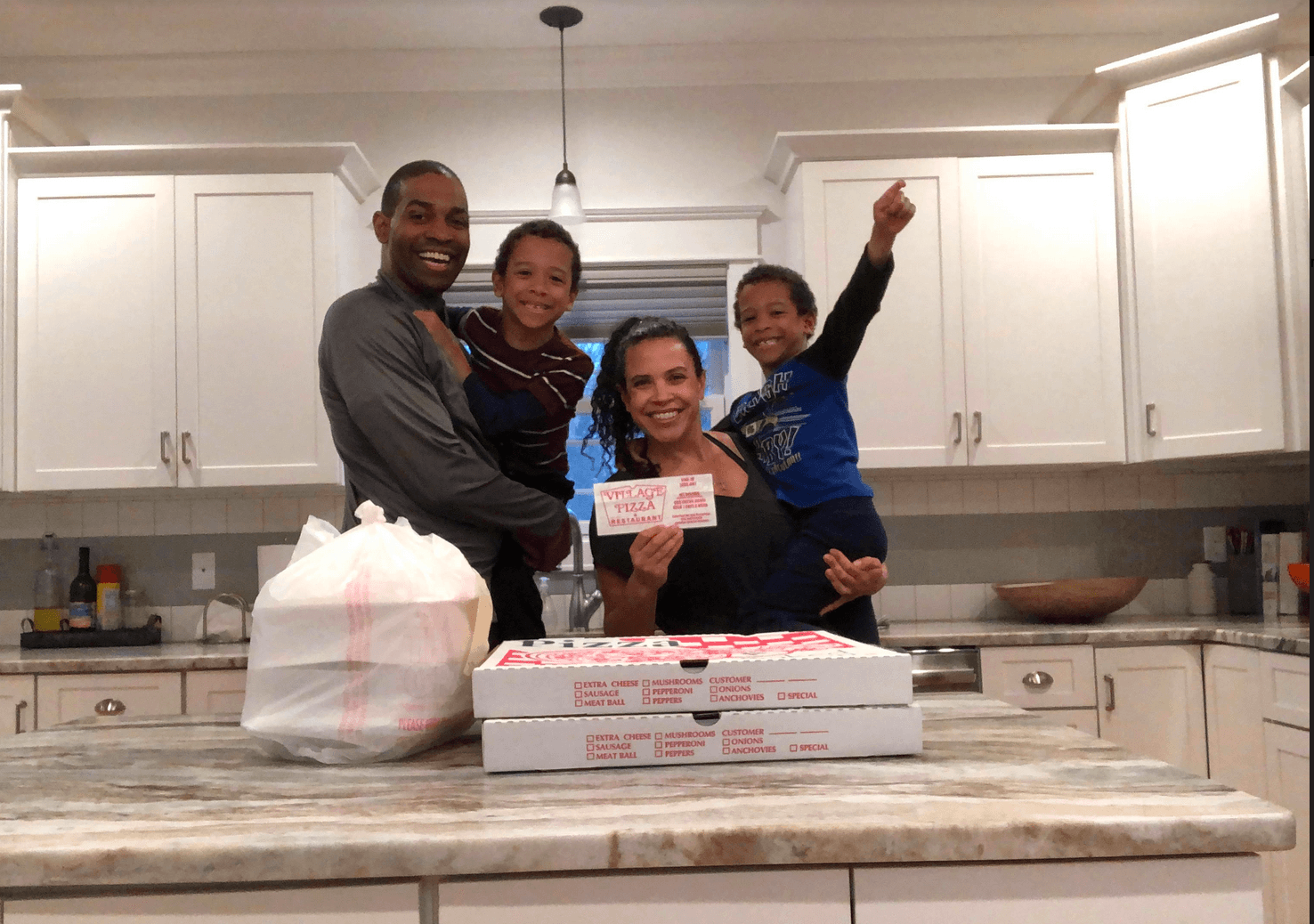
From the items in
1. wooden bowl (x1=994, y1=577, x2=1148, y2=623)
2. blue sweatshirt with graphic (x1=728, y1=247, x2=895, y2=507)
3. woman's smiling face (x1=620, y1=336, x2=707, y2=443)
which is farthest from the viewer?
wooden bowl (x1=994, y1=577, x2=1148, y2=623)

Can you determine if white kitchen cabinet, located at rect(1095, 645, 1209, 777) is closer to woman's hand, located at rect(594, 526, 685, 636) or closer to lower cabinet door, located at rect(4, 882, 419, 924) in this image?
woman's hand, located at rect(594, 526, 685, 636)

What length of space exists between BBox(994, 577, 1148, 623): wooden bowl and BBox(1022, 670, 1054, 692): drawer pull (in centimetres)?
29

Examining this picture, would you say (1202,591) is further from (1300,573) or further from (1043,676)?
(1043,676)

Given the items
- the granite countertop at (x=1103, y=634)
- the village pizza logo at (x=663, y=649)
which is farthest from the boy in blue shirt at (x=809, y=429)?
the granite countertop at (x=1103, y=634)

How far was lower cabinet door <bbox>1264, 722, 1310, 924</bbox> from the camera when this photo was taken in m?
2.61

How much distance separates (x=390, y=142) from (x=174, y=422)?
4.14 feet

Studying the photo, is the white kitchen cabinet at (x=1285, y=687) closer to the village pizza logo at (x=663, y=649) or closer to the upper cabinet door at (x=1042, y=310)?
the upper cabinet door at (x=1042, y=310)

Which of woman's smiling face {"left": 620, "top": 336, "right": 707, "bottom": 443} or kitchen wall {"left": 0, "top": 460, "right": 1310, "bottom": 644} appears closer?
woman's smiling face {"left": 620, "top": 336, "right": 707, "bottom": 443}

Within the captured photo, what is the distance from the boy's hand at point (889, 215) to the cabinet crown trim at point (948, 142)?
1798 mm

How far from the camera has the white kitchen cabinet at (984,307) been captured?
3.28 meters

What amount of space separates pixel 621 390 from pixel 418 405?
0.38 meters

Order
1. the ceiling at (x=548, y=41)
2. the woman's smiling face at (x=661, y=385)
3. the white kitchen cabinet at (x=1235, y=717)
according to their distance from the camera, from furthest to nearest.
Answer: the ceiling at (x=548, y=41)
the white kitchen cabinet at (x=1235, y=717)
the woman's smiling face at (x=661, y=385)

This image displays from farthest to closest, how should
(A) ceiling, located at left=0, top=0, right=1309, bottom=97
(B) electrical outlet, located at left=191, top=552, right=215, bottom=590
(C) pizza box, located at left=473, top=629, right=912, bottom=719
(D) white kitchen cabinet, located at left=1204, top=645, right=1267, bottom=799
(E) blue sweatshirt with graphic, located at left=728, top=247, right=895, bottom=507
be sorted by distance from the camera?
1. (B) electrical outlet, located at left=191, top=552, right=215, bottom=590
2. (A) ceiling, located at left=0, top=0, right=1309, bottom=97
3. (D) white kitchen cabinet, located at left=1204, top=645, right=1267, bottom=799
4. (E) blue sweatshirt with graphic, located at left=728, top=247, right=895, bottom=507
5. (C) pizza box, located at left=473, top=629, right=912, bottom=719

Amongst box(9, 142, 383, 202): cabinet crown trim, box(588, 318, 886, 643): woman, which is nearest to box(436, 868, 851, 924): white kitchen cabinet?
box(588, 318, 886, 643): woman
